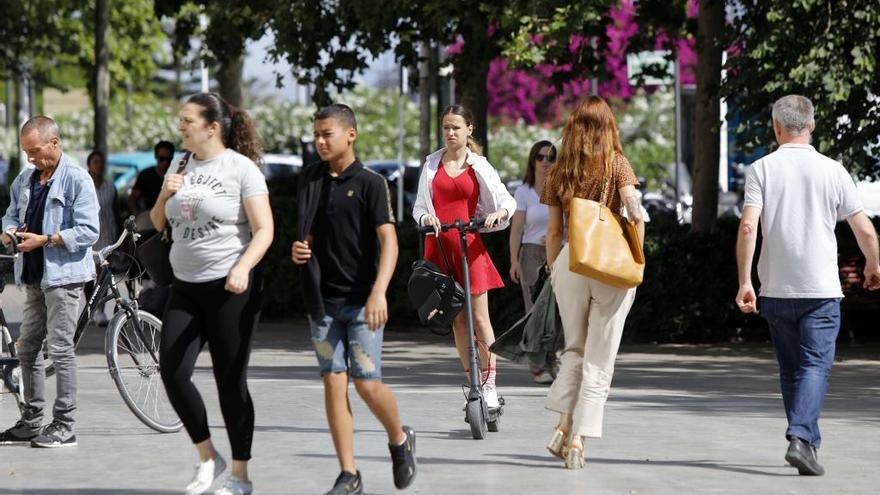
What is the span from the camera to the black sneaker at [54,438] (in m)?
8.80

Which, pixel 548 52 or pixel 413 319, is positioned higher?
pixel 548 52

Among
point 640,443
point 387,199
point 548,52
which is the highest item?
point 548,52

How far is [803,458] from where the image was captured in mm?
7711

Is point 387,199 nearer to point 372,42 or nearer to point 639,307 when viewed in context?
point 639,307

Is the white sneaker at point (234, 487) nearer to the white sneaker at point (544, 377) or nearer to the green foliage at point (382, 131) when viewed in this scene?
the white sneaker at point (544, 377)

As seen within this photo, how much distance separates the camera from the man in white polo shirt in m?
7.89

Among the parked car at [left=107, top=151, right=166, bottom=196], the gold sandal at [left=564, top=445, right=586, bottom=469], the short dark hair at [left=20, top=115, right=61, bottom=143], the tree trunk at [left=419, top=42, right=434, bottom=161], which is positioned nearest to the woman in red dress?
the gold sandal at [left=564, top=445, right=586, bottom=469]

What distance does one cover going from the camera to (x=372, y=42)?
17281 mm

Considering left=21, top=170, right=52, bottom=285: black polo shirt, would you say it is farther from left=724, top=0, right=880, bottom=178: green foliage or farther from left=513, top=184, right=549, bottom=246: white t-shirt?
left=724, top=0, right=880, bottom=178: green foliage

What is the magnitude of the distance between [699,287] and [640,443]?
642 centimetres

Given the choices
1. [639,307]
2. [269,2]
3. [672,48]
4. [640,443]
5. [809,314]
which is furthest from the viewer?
[672,48]

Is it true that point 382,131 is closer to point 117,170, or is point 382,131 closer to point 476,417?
point 117,170

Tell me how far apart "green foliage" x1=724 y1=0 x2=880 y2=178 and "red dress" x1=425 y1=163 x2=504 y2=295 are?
4.91 metres

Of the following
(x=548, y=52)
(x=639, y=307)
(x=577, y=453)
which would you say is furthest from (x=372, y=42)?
(x=577, y=453)
